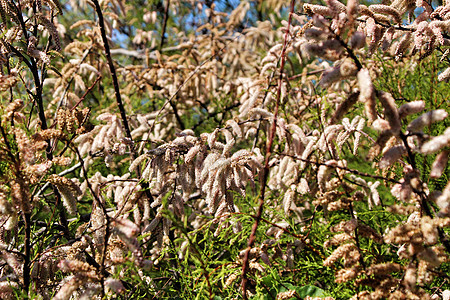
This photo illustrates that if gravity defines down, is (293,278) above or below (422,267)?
below

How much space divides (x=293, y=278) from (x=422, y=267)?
0.74 meters

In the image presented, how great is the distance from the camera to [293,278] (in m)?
1.40

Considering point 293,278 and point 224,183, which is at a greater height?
point 224,183

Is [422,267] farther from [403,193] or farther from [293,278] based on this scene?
[293,278]

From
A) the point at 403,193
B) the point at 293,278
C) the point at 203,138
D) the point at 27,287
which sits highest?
the point at 403,193

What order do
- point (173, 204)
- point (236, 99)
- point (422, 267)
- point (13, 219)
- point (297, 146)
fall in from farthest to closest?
1. point (236, 99)
2. point (297, 146)
3. point (173, 204)
4. point (13, 219)
5. point (422, 267)

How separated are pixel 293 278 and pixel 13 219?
914 mm

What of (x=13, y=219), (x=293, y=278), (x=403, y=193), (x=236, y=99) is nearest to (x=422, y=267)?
(x=403, y=193)

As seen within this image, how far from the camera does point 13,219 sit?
904mm

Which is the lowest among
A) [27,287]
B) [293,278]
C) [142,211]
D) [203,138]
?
[293,278]

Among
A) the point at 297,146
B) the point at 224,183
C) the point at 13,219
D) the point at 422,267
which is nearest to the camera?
the point at 422,267

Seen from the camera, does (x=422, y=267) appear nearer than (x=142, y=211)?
Yes

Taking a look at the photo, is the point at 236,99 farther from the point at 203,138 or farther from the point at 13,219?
the point at 13,219

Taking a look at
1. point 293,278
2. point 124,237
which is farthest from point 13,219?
Result: point 293,278
